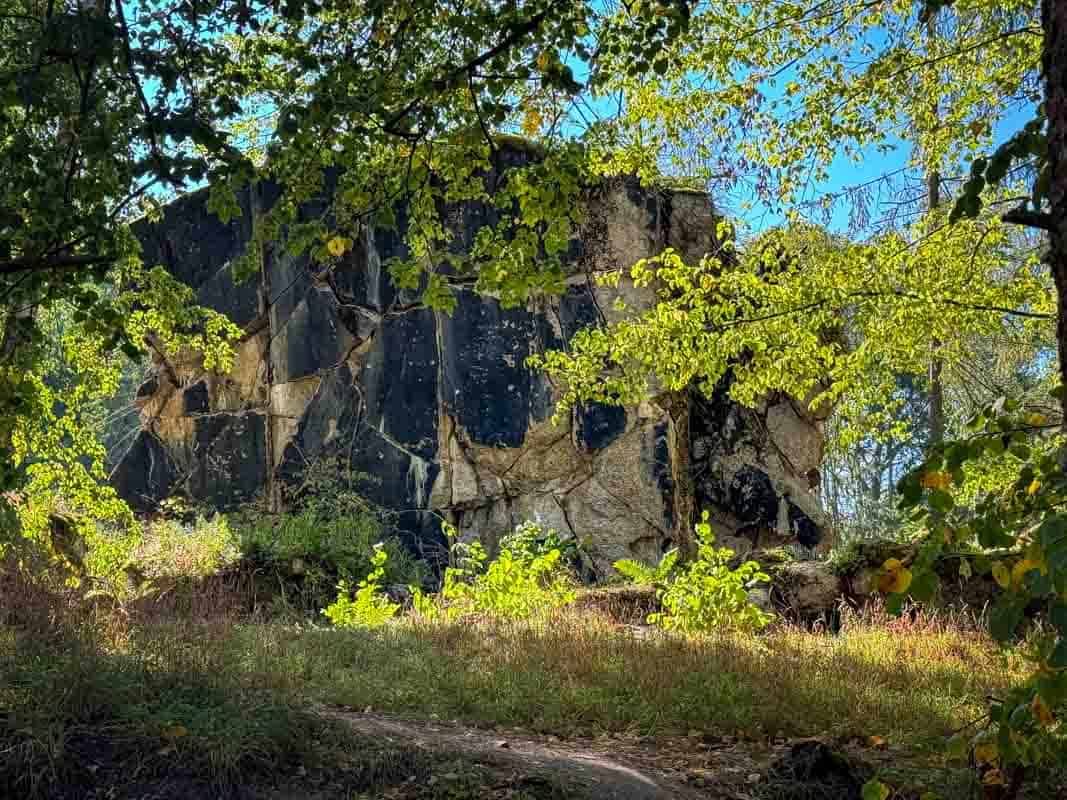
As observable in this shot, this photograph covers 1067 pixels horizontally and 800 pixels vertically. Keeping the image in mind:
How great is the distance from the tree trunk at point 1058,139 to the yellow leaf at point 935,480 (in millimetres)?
438

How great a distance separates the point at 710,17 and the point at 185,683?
5.87 meters

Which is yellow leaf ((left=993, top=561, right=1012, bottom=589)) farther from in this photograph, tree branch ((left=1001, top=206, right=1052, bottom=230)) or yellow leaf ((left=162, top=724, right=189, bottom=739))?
yellow leaf ((left=162, top=724, right=189, bottom=739))

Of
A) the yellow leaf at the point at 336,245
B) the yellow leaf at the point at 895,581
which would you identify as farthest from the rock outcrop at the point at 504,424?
the yellow leaf at the point at 895,581

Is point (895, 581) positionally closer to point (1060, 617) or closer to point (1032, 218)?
point (1060, 617)

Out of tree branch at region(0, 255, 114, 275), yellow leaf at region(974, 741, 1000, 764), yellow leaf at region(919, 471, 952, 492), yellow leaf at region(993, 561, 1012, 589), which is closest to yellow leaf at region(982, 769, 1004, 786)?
yellow leaf at region(974, 741, 1000, 764)

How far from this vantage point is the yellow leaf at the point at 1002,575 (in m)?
2.44

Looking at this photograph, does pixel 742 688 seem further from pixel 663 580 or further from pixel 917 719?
pixel 663 580

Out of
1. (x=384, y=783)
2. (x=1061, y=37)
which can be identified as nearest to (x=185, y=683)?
(x=384, y=783)

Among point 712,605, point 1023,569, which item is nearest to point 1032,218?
point 1023,569

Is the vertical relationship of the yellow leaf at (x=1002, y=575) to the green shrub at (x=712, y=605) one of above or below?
above

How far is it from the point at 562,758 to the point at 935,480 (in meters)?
2.89

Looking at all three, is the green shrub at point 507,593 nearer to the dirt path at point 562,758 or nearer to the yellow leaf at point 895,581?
the dirt path at point 562,758

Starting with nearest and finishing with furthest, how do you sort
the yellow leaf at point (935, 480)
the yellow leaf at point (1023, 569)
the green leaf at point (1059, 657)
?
the green leaf at point (1059, 657) < the yellow leaf at point (1023, 569) < the yellow leaf at point (935, 480)

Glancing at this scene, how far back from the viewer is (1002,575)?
2.46 meters
